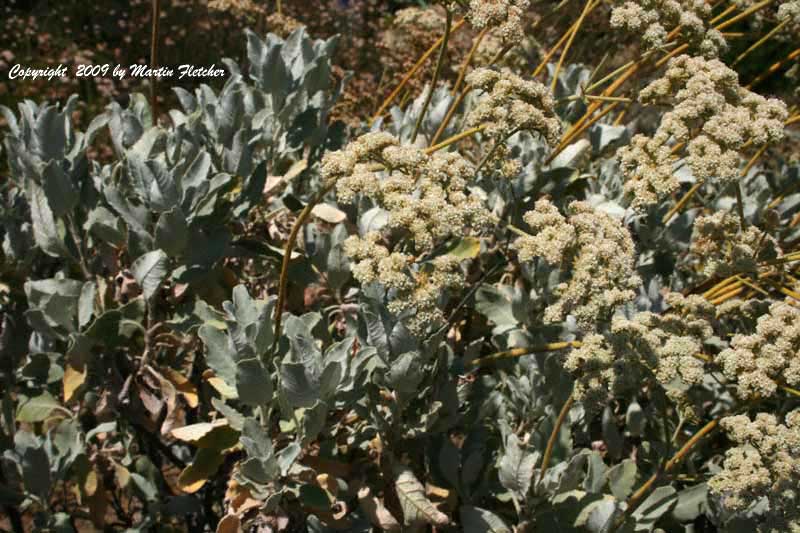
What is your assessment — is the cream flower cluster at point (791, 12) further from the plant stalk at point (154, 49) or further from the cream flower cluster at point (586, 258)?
the plant stalk at point (154, 49)

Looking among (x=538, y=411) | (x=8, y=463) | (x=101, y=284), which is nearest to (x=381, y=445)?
(x=538, y=411)

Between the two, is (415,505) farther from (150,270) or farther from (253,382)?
(150,270)

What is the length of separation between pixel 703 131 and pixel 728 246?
1.34 ft

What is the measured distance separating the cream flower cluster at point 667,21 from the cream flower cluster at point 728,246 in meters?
0.52

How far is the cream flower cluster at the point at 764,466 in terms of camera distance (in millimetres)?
1812

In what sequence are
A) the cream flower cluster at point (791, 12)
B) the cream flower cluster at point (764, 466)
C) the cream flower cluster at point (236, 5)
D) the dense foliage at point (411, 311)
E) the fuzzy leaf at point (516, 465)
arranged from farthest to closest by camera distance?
1. the cream flower cluster at point (236, 5)
2. the cream flower cluster at point (791, 12)
3. the fuzzy leaf at point (516, 465)
4. the dense foliage at point (411, 311)
5. the cream flower cluster at point (764, 466)

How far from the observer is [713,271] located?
2.29 meters

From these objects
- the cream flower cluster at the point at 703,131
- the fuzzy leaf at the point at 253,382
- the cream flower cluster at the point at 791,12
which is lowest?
the fuzzy leaf at the point at 253,382

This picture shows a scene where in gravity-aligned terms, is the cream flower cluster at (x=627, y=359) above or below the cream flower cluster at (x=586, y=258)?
below

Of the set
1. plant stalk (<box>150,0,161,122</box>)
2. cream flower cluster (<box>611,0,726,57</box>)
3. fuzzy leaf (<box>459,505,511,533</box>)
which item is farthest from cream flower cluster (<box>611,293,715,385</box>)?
plant stalk (<box>150,0,161,122</box>)

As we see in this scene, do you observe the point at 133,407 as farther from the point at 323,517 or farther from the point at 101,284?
the point at 323,517

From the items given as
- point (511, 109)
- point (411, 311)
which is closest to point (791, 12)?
point (511, 109)

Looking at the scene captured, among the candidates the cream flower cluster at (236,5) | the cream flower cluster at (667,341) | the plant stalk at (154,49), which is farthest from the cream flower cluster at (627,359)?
the cream flower cluster at (236,5)

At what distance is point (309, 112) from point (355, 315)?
78cm
